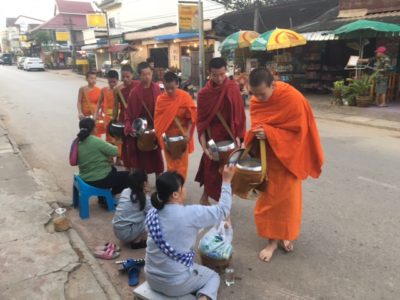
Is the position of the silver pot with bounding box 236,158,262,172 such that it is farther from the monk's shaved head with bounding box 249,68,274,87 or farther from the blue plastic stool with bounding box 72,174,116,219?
the blue plastic stool with bounding box 72,174,116,219

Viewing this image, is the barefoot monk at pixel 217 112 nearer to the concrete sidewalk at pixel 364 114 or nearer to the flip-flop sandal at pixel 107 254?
the flip-flop sandal at pixel 107 254

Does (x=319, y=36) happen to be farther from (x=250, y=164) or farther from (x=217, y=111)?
(x=250, y=164)

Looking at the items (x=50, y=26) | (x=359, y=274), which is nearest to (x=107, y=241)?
(x=359, y=274)

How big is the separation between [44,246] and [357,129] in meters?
7.51

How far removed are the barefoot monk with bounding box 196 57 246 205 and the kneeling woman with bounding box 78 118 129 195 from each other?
1175 millimetres

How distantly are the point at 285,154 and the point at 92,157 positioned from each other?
232cm

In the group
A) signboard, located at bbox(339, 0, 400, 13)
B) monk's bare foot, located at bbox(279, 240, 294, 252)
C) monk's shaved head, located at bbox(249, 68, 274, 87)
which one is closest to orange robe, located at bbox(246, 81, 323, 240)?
monk's shaved head, located at bbox(249, 68, 274, 87)

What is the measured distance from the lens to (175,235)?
262cm

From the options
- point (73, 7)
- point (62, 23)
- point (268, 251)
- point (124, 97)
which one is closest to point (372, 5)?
point (124, 97)

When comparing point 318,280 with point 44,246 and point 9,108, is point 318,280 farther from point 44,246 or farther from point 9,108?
point 9,108

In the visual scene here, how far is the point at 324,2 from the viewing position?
16844mm

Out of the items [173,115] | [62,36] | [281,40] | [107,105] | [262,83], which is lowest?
[107,105]

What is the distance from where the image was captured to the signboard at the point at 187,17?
1648cm

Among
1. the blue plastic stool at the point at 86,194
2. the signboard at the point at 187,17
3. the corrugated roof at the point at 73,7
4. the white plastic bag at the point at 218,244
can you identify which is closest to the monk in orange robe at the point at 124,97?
the blue plastic stool at the point at 86,194
